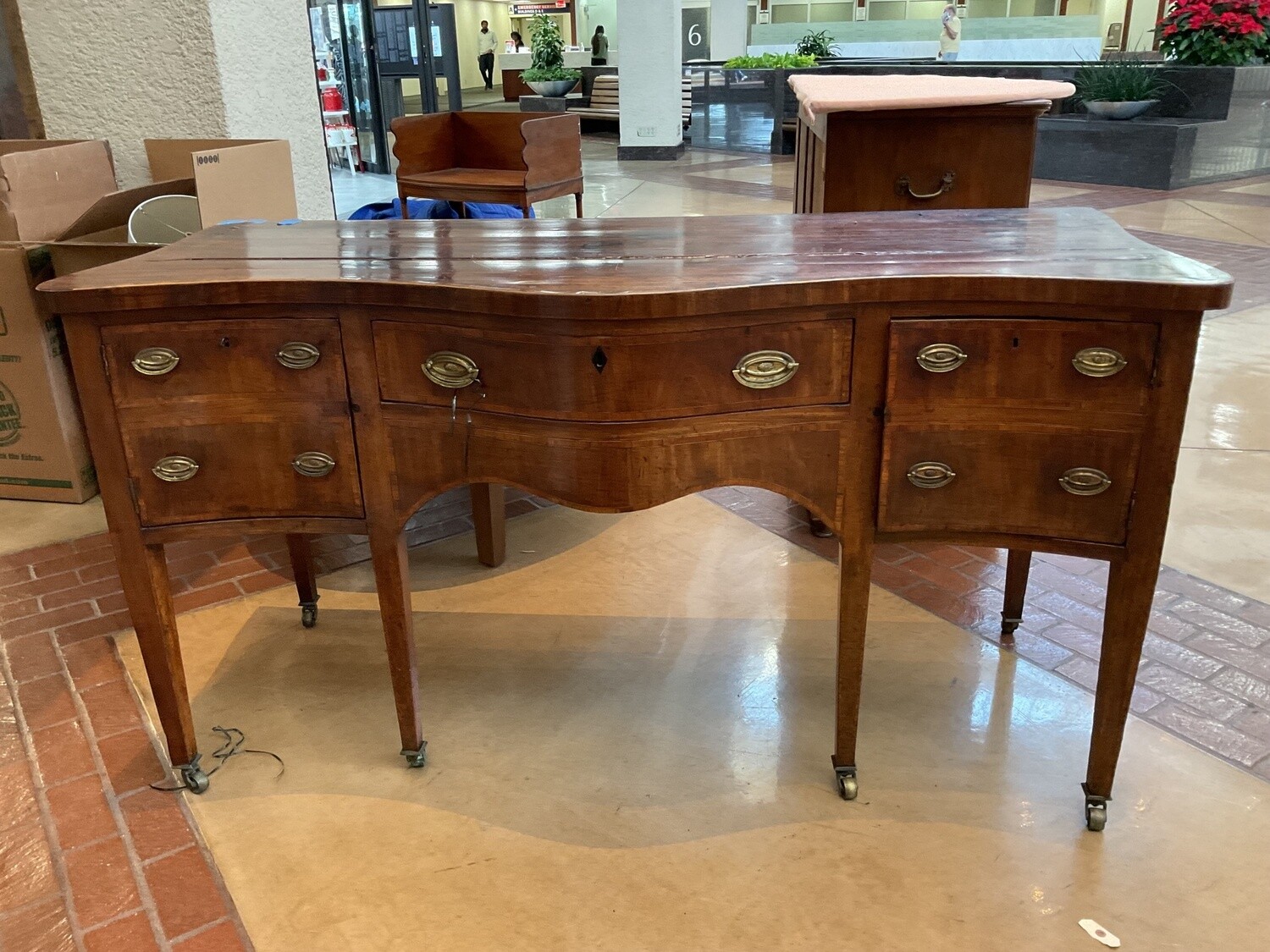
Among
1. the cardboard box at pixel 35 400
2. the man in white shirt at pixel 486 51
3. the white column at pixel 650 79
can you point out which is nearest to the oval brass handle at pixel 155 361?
the cardboard box at pixel 35 400

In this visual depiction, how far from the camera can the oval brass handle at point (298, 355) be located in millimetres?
1518

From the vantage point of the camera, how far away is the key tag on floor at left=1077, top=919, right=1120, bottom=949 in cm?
138

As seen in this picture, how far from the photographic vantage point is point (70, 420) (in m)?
2.88

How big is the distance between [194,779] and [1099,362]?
1600 mm

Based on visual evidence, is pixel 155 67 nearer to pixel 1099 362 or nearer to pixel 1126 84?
pixel 1099 362

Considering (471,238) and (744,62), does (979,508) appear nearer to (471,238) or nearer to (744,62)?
(471,238)

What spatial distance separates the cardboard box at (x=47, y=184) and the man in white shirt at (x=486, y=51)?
21.6m

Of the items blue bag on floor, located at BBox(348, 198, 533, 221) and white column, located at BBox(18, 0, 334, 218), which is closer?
white column, located at BBox(18, 0, 334, 218)

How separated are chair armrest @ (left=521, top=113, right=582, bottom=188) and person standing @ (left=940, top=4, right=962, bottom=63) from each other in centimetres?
802

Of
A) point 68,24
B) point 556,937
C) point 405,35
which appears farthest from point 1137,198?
point 556,937

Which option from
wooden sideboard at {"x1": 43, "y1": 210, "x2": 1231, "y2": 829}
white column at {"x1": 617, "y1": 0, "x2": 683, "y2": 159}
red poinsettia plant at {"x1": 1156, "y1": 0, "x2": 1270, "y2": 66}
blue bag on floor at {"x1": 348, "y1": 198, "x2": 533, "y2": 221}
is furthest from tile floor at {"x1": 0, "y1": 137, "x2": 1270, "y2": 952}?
white column at {"x1": 617, "y1": 0, "x2": 683, "y2": 159}

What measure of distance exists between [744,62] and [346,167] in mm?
4508

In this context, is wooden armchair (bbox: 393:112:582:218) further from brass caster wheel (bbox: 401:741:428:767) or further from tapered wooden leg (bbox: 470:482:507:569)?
brass caster wheel (bbox: 401:741:428:767)

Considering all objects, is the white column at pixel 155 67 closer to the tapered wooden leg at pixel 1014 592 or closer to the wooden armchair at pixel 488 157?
the wooden armchair at pixel 488 157
